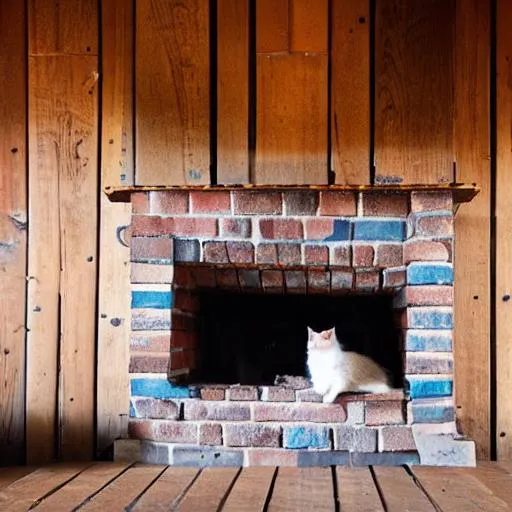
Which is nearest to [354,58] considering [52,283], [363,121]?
[363,121]

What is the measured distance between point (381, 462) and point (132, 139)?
144cm

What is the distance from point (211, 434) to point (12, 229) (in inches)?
42.7

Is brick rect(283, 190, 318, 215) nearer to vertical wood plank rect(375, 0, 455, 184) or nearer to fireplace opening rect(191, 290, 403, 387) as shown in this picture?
vertical wood plank rect(375, 0, 455, 184)

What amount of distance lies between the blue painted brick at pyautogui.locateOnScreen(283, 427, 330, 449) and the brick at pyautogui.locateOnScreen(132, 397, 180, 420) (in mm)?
373

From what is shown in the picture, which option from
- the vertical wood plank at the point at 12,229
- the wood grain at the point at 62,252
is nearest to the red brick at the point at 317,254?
the wood grain at the point at 62,252

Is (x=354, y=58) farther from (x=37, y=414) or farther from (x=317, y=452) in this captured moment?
(x=37, y=414)

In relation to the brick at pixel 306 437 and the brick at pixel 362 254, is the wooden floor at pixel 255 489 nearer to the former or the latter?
the brick at pixel 306 437

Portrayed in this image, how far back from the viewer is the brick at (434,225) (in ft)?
7.26

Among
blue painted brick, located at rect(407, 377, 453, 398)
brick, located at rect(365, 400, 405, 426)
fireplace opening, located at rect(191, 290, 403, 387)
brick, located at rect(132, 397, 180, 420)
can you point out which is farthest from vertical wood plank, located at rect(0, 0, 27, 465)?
blue painted brick, located at rect(407, 377, 453, 398)

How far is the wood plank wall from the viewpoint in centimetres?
249

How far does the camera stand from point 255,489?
190 centimetres

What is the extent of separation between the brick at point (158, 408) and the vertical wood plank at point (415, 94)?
3.59ft

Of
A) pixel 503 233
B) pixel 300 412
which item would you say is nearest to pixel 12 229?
pixel 300 412

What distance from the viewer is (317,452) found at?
220 cm
